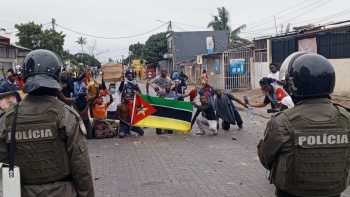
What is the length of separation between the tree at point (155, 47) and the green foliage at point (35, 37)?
24133 millimetres

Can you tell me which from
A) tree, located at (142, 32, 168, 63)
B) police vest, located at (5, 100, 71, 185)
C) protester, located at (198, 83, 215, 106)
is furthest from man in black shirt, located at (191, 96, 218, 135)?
tree, located at (142, 32, 168, 63)

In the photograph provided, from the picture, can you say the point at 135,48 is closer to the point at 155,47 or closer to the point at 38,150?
the point at 155,47

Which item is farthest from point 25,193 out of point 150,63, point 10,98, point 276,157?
point 150,63

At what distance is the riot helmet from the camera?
2808 millimetres

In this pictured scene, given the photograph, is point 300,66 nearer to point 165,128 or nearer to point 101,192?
point 101,192

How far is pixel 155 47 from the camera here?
59.3m

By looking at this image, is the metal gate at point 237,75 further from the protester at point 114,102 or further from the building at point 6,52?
the protester at point 114,102

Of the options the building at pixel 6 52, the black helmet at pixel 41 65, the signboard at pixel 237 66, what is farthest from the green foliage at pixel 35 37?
the black helmet at pixel 41 65

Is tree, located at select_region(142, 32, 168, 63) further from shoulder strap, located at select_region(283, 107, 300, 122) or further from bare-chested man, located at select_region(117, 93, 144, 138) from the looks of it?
shoulder strap, located at select_region(283, 107, 300, 122)

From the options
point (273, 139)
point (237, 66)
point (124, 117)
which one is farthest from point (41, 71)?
point (237, 66)

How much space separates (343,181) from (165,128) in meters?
8.82

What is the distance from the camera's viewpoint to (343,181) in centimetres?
280

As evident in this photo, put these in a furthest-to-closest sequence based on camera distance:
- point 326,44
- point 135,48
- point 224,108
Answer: point 135,48
point 326,44
point 224,108

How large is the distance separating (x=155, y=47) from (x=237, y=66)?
110ft
